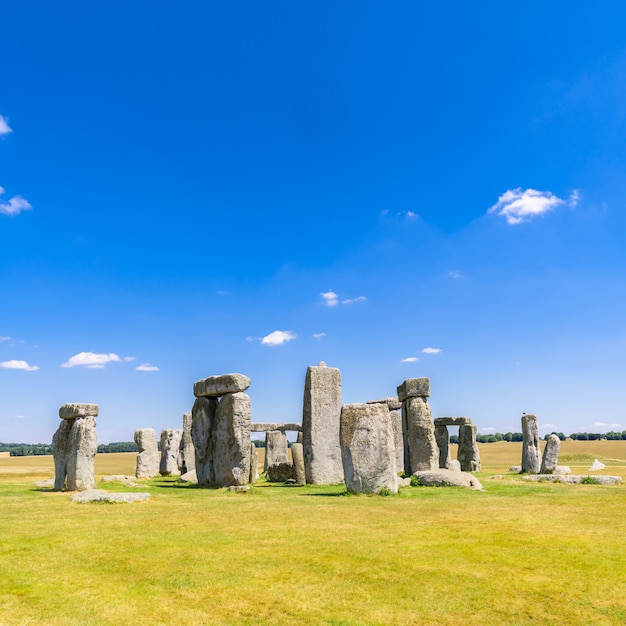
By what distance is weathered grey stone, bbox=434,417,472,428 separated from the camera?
29062 mm

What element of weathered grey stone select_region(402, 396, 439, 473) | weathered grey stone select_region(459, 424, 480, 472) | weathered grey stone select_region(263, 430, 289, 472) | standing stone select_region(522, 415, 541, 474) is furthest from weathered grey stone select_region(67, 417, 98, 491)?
weathered grey stone select_region(459, 424, 480, 472)

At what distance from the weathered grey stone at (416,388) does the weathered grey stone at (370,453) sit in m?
6.50

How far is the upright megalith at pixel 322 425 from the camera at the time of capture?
17750mm

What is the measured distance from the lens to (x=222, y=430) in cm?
1775

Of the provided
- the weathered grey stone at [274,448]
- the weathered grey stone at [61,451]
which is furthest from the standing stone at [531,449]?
the weathered grey stone at [61,451]

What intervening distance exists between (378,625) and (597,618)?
1.90 metres

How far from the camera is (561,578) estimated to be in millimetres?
6121

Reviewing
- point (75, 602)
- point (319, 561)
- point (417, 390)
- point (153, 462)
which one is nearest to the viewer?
point (75, 602)

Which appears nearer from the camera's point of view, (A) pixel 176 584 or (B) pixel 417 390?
(A) pixel 176 584

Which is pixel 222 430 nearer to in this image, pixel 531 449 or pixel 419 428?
pixel 419 428

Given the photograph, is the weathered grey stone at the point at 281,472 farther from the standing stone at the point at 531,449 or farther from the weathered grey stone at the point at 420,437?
the standing stone at the point at 531,449

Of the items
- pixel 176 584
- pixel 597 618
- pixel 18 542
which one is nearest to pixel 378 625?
pixel 597 618

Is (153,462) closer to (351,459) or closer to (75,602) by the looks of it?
(351,459)

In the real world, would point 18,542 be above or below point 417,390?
below
